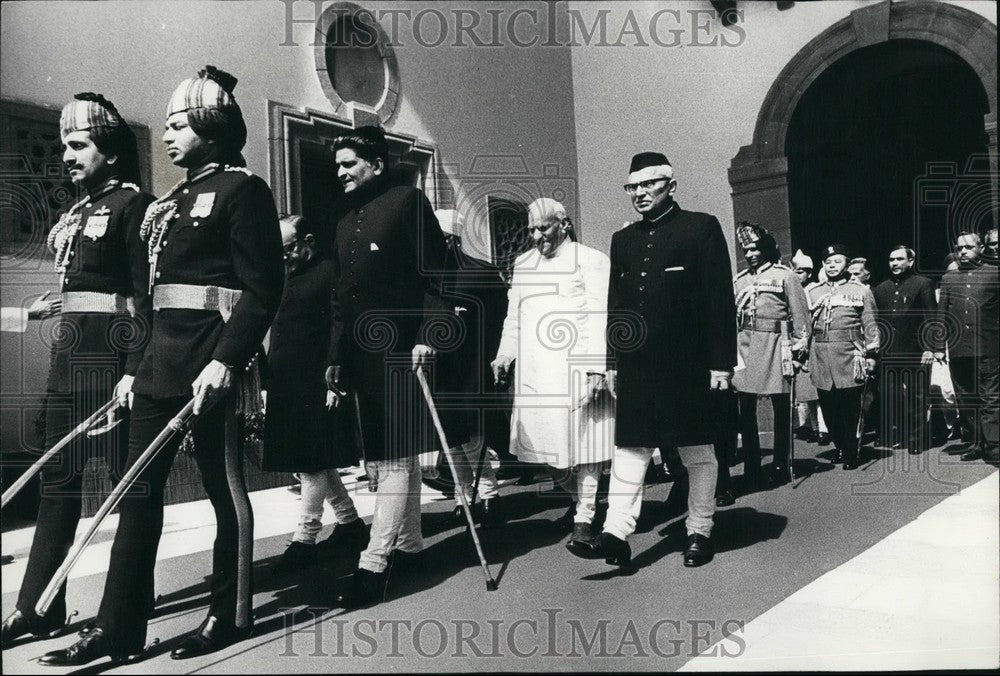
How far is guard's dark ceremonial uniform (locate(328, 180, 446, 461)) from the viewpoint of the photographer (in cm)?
307

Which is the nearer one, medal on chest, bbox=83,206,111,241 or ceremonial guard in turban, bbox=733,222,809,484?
medal on chest, bbox=83,206,111,241

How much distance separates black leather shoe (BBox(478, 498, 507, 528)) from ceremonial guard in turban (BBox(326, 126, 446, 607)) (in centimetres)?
60

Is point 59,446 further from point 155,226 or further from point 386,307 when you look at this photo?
point 386,307

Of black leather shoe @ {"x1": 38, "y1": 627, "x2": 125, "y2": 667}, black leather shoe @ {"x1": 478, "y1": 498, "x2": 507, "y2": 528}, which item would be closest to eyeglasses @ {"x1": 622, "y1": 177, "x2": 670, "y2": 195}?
black leather shoe @ {"x1": 478, "y1": 498, "x2": 507, "y2": 528}

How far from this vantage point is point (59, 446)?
8.71ft

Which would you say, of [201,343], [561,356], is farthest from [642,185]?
[201,343]

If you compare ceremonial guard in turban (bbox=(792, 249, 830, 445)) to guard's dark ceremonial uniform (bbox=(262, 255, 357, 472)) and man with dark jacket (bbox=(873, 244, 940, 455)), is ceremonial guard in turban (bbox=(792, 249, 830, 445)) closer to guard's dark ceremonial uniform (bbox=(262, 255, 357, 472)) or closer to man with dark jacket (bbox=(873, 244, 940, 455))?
man with dark jacket (bbox=(873, 244, 940, 455))

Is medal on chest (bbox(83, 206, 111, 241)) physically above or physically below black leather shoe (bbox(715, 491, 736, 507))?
above

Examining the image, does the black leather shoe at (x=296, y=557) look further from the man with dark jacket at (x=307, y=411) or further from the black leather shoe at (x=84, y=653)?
the black leather shoe at (x=84, y=653)

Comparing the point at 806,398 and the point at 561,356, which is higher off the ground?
the point at 561,356

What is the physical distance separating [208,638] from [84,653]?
1.12ft

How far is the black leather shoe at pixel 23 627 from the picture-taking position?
2.58 meters

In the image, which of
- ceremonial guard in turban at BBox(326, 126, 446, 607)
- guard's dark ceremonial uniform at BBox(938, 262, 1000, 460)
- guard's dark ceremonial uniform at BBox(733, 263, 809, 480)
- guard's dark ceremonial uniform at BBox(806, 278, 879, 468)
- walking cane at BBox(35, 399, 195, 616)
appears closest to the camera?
walking cane at BBox(35, 399, 195, 616)

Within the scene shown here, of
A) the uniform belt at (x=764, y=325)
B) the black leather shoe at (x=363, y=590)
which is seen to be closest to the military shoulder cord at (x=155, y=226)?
the black leather shoe at (x=363, y=590)
